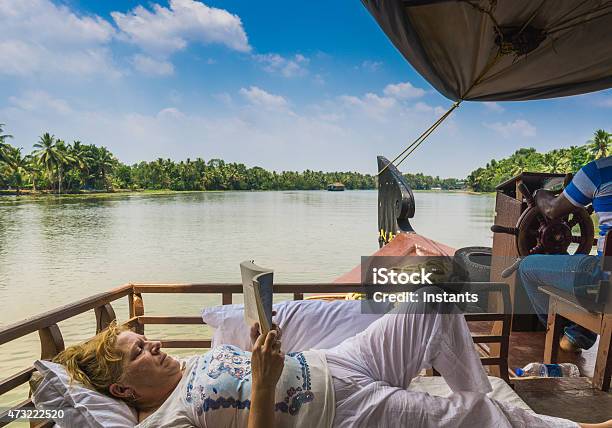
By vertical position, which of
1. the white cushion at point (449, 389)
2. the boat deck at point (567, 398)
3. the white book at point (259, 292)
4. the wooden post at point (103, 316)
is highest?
the white book at point (259, 292)

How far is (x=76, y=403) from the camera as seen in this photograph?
1006 millimetres

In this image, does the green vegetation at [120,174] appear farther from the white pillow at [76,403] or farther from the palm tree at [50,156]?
the white pillow at [76,403]

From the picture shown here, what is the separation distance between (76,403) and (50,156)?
3928 centimetres

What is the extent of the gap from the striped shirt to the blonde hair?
1.60 m

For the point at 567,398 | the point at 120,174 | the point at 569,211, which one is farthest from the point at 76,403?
the point at 120,174

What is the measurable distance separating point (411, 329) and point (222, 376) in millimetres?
530

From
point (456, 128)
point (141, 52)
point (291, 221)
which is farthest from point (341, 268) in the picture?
point (141, 52)

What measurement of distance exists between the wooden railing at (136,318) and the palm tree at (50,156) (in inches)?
1498

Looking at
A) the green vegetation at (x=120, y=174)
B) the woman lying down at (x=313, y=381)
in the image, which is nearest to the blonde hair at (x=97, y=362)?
the woman lying down at (x=313, y=381)

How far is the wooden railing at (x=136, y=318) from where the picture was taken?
3.52ft

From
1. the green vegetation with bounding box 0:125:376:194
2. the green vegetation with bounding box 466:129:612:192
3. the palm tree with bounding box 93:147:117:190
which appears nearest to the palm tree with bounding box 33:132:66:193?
the green vegetation with bounding box 0:125:376:194

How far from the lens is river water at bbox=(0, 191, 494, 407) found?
9.35 meters

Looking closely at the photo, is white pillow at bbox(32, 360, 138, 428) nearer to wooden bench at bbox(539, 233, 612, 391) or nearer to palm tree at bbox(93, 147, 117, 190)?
wooden bench at bbox(539, 233, 612, 391)

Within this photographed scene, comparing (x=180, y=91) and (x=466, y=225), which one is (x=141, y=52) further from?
(x=466, y=225)
